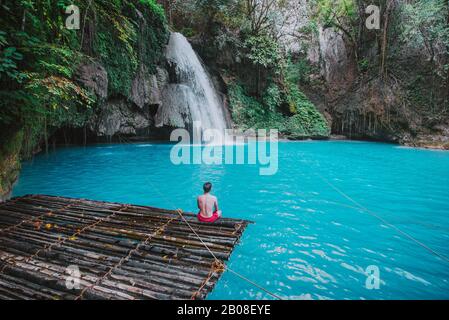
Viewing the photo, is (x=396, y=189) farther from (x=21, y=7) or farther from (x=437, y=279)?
(x=21, y=7)

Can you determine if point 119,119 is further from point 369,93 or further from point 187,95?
point 369,93

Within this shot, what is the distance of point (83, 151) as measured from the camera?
13.5 m

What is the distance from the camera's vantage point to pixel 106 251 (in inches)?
147

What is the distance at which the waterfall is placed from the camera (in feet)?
52.2

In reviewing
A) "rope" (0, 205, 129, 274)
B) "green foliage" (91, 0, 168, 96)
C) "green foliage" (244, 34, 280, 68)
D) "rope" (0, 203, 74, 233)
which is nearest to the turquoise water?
"rope" (0, 203, 74, 233)

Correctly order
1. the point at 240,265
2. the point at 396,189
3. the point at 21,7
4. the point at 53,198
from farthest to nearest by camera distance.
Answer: the point at 396,189 < the point at 53,198 < the point at 21,7 < the point at 240,265

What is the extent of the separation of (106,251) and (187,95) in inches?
534

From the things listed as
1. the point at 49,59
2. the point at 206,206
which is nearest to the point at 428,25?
the point at 206,206

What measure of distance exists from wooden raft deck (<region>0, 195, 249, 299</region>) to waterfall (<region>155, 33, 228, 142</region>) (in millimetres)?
11067

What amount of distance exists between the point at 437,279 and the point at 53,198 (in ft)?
22.2

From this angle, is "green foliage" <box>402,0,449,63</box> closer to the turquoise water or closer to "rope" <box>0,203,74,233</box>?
the turquoise water

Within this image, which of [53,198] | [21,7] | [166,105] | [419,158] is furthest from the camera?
[166,105]

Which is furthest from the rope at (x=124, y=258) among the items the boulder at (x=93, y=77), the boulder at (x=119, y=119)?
the boulder at (x=119, y=119)
